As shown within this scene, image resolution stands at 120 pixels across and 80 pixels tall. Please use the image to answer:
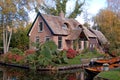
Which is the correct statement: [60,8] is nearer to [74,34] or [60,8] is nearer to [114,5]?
[114,5]

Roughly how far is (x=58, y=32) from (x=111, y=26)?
1710 cm

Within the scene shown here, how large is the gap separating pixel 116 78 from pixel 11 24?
23.7 metres

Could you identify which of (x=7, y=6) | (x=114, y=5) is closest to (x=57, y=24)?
(x=7, y=6)

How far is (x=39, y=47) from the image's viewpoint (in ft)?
97.5

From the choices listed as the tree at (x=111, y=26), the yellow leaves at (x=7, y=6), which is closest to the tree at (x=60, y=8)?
the tree at (x=111, y=26)

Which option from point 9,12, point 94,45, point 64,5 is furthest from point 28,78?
point 64,5

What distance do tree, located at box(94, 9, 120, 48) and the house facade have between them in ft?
28.7

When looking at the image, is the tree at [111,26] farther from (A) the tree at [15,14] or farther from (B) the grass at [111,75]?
(B) the grass at [111,75]

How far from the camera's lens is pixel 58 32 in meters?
38.2

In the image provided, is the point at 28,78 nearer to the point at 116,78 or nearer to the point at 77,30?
the point at 116,78

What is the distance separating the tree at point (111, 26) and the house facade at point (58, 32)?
28.7ft

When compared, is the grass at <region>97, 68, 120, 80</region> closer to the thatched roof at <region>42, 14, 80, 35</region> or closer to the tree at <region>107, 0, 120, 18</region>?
the thatched roof at <region>42, 14, 80, 35</region>

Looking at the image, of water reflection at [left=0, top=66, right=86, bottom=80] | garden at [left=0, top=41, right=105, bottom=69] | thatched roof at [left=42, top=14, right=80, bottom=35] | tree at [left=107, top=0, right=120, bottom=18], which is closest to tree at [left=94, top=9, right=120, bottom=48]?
tree at [left=107, top=0, right=120, bottom=18]

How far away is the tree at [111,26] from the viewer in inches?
1896
